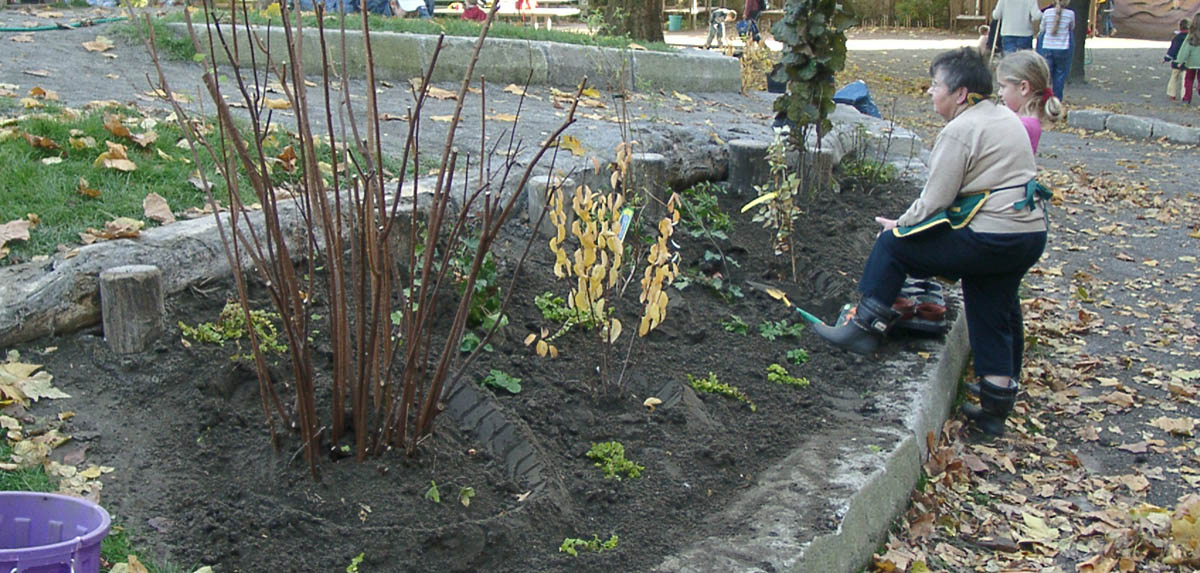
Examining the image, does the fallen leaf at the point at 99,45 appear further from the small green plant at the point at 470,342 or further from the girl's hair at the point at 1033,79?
the girl's hair at the point at 1033,79

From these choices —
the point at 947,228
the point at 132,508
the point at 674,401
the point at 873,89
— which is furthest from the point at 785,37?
the point at 873,89

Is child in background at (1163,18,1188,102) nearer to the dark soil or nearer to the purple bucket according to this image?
the dark soil

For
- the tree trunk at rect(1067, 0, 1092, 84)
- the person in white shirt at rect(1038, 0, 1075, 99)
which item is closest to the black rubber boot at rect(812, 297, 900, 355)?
the person in white shirt at rect(1038, 0, 1075, 99)

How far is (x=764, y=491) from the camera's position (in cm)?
307

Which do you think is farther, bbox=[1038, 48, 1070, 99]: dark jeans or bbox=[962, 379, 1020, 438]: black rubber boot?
bbox=[1038, 48, 1070, 99]: dark jeans

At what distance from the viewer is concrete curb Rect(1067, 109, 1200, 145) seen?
1246 centimetres

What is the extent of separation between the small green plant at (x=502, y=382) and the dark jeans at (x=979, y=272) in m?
1.70

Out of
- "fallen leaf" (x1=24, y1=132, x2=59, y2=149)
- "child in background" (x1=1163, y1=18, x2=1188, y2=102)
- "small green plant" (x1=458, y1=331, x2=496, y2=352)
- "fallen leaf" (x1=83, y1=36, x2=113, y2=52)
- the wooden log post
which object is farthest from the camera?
"child in background" (x1=1163, y1=18, x2=1188, y2=102)

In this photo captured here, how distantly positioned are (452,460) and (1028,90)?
3.10 meters

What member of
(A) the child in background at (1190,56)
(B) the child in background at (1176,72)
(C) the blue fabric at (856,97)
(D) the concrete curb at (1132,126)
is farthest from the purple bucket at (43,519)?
(B) the child in background at (1176,72)

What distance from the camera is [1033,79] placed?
15.2 feet

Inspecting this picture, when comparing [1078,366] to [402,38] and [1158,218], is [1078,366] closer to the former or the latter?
[1158,218]

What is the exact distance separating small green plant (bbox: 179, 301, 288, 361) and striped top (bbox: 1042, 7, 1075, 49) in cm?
1300

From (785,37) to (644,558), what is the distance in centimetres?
361
